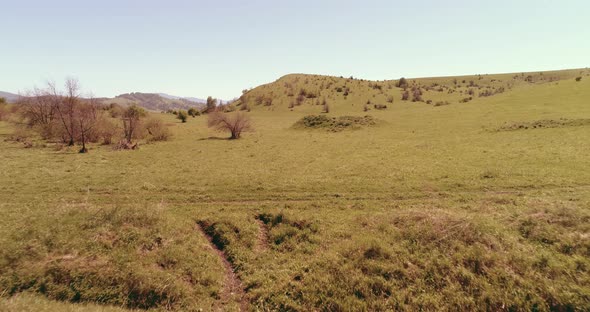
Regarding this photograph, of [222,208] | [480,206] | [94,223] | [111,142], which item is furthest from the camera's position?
[111,142]

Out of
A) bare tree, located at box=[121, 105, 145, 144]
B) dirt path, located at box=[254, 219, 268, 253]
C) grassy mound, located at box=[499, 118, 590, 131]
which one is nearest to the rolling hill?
grassy mound, located at box=[499, 118, 590, 131]

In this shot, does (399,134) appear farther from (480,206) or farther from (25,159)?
(25,159)

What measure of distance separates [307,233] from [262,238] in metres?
1.88

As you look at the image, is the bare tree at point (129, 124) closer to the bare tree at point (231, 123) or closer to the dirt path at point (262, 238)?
the bare tree at point (231, 123)

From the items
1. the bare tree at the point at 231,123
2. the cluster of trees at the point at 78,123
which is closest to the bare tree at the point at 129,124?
the cluster of trees at the point at 78,123

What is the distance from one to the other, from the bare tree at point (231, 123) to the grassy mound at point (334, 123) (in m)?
11.2

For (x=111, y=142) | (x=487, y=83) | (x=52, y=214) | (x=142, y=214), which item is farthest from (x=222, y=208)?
(x=487, y=83)

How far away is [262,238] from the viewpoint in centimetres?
1057

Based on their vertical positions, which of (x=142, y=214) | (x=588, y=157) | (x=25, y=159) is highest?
(x=25, y=159)

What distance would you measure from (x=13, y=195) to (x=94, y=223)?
30.0ft

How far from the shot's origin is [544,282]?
23.1 ft

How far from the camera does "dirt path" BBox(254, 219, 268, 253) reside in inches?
390

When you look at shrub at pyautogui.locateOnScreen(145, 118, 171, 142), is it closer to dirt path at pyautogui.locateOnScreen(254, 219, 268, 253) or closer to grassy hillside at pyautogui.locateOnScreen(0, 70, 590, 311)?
grassy hillside at pyautogui.locateOnScreen(0, 70, 590, 311)

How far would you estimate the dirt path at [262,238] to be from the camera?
9905 millimetres
